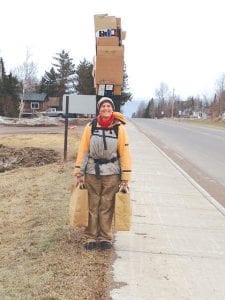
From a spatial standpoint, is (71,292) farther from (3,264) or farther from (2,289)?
(3,264)

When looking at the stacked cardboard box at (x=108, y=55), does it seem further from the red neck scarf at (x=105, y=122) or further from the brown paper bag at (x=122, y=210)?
the brown paper bag at (x=122, y=210)

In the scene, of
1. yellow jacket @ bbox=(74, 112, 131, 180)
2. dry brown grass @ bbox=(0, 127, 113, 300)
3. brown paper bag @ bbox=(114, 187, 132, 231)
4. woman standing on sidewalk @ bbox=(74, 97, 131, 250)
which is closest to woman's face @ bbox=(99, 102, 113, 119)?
woman standing on sidewalk @ bbox=(74, 97, 131, 250)

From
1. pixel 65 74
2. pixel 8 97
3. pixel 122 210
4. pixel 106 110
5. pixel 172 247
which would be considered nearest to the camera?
pixel 106 110

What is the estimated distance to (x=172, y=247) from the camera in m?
6.38

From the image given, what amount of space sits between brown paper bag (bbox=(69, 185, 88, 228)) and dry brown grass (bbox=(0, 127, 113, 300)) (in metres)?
0.31

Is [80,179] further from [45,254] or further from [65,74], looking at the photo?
[65,74]

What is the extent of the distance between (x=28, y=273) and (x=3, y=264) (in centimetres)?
72

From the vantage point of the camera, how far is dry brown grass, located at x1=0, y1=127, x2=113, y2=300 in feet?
15.9

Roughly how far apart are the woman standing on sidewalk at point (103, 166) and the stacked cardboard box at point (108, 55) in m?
4.99

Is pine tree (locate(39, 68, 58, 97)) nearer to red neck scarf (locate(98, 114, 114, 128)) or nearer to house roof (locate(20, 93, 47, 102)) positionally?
house roof (locate(20, 93, 47, 102))

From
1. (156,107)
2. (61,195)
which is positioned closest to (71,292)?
(61,195)

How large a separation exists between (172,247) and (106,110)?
1.90m

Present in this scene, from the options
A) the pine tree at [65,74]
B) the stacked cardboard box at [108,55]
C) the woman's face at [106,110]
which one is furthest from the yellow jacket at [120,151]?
the pine tree at [65,74]

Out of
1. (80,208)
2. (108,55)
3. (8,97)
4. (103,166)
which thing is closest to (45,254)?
(80,208)
